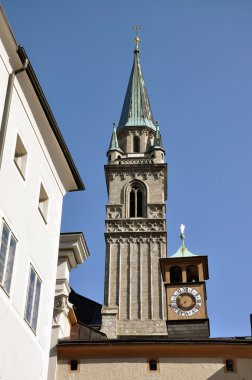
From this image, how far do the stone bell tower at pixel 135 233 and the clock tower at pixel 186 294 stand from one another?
963 centimetres

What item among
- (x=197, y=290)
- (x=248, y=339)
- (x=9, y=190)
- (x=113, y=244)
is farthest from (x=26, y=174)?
(x=113, y=244)

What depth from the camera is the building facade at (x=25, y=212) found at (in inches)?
485

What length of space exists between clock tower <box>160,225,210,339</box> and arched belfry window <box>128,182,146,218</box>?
62.4ft

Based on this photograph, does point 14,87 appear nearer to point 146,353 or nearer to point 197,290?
point 146,353

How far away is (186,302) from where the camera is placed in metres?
30.5

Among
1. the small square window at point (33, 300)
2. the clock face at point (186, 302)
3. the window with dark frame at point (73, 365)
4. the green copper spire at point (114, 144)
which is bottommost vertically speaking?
the small square window at point (33, 300)

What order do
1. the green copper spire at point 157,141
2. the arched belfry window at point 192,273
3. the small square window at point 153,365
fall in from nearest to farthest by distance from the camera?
the small square window at point 153,365, the arched belfry window at point 192,273, the green copper spire at point 157,141

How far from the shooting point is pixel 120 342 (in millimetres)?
21688

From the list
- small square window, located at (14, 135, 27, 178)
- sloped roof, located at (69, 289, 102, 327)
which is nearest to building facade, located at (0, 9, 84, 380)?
small square window, located at (14, 135, 27, 178)

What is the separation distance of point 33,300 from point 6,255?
200 cm

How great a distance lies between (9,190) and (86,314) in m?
41.8

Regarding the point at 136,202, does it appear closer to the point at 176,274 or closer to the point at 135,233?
the point at 135,233

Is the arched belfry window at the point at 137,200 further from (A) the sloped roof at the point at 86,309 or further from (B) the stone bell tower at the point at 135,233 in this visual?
(A) the sloped roof at the point at 86,309

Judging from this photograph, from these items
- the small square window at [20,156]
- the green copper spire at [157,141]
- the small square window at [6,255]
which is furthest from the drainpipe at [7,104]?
the green copper spire at [157,141]
